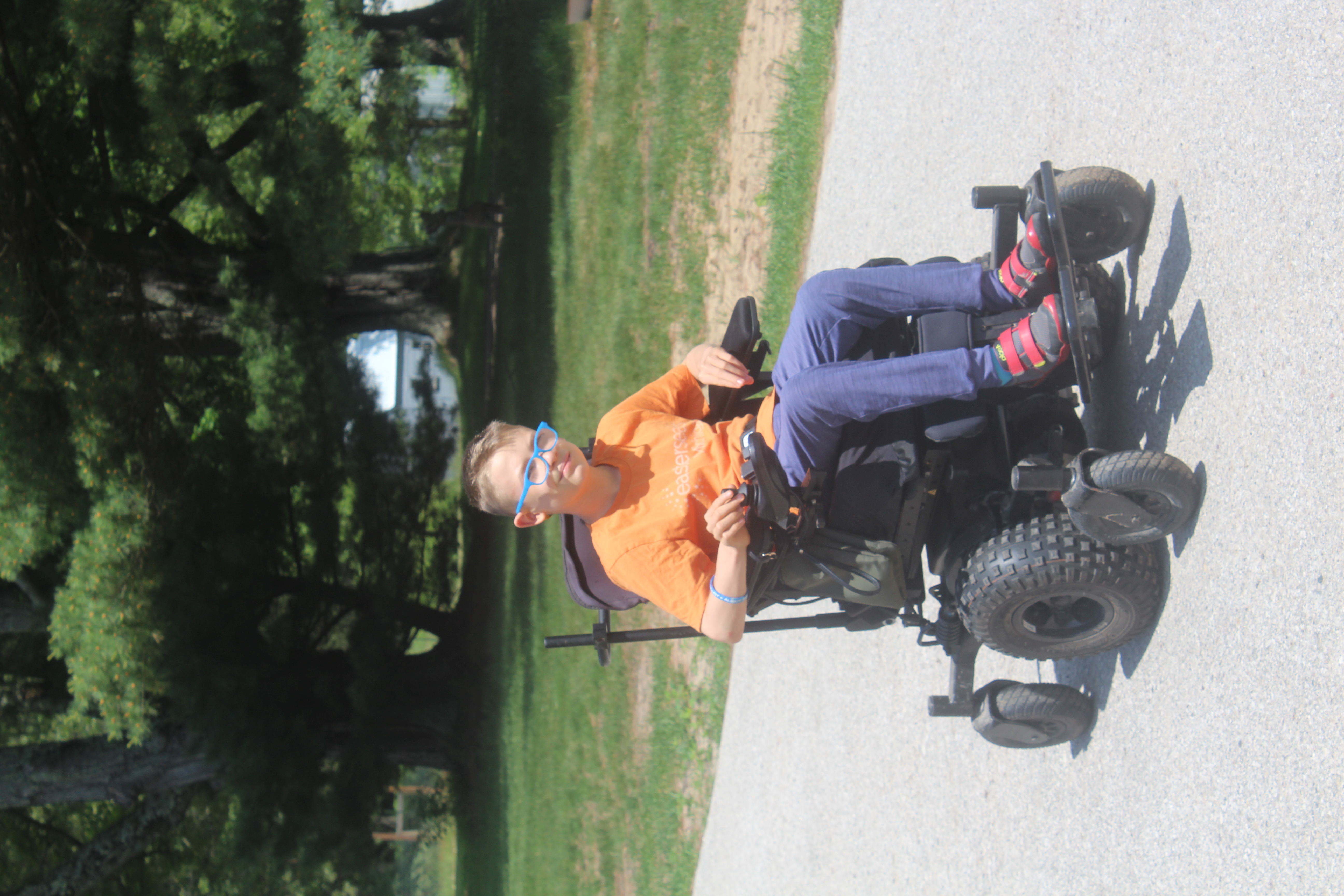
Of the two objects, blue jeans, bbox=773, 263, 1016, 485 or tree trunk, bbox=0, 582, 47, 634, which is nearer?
blue jeans, bbox=773, 263, 1016, 485

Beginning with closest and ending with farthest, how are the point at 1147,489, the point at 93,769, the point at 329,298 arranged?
the point at 1147,489, the point at 93,769, the point at 329,298

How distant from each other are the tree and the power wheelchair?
5423 mm

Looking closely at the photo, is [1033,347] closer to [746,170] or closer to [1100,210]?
[1100,210]

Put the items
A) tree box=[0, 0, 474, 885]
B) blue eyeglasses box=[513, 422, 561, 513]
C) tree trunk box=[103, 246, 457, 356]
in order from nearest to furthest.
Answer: blue eyeglasses box=[513, 422, 561, 513] < tree box=[0, 0, 474, 885] < tree trunk box=[103, 246, 457, 356]

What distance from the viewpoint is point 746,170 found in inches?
302

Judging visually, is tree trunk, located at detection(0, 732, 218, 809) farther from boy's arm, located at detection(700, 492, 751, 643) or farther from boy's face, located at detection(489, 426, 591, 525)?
boy's arm, located at detection(700, 492, 751, 643)

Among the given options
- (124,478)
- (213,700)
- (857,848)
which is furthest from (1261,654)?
(213,700)

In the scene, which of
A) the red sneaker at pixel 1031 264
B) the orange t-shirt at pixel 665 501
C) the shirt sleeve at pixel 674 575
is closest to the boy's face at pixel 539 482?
the orange t-shirt at pixel 665 501

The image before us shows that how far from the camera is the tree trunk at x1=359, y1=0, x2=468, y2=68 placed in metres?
8.77

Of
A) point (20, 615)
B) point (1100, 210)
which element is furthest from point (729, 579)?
point (20, 615)

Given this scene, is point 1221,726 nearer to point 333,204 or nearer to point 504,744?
point 333,204

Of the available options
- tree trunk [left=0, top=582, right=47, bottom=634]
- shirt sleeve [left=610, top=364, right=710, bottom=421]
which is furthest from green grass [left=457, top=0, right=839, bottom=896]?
tree trunk [left=0, top=582, right=47, bottom=634]

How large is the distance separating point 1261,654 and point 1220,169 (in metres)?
1.57

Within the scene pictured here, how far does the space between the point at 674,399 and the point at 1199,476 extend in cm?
A: 190
